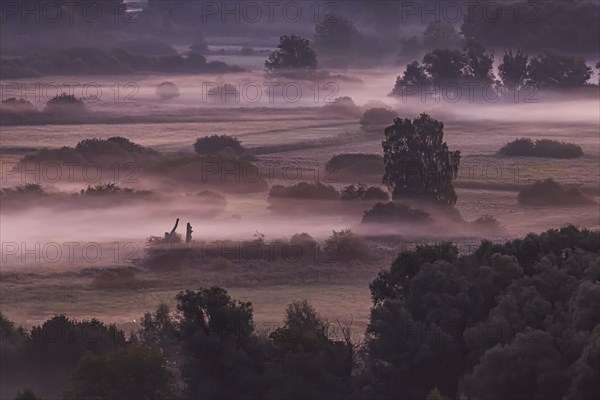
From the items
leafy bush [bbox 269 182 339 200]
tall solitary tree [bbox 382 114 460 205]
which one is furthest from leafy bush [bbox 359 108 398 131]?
tall solitary tree [bbox 382 114 460 205]

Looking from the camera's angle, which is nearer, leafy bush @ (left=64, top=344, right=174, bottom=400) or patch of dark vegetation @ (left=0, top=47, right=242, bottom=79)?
leafy bush @ (left=64, top=344, right=174, bottom=400)

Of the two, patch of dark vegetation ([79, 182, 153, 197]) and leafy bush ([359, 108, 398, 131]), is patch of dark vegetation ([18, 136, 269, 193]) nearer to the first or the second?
patch of dark vegetation ([79, 182, 153, 197])

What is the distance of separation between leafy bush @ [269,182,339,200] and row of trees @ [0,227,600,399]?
871 inches

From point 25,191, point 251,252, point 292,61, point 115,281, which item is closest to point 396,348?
point 115,281

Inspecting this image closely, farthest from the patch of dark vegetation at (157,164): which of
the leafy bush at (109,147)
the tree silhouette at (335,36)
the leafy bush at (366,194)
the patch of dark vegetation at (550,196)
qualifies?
the tree silhouette at (335,36)

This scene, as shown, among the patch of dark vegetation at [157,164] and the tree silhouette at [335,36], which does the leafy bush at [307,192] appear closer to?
the patch of dark vegetation at [157,164]

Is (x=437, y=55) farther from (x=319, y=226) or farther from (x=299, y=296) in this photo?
(x=299, y=296)

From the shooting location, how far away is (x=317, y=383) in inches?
863

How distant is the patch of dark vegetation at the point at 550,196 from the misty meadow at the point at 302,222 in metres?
0.13

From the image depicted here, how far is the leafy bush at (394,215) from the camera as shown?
42219 mm

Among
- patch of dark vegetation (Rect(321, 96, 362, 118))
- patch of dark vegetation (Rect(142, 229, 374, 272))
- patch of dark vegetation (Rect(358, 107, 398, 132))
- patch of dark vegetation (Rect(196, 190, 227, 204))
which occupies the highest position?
patch of dark vegetation (Rect(321, 96, 362, 118))

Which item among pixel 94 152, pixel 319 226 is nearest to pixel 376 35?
pixel 94 152

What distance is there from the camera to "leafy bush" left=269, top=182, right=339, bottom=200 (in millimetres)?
47812

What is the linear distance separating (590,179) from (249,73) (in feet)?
166
